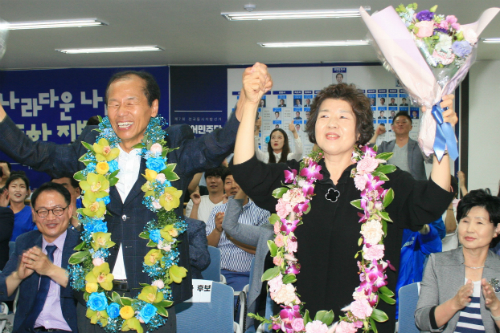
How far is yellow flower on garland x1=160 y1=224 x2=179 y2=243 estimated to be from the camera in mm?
1745

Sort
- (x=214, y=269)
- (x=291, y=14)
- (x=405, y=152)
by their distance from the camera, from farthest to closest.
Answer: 1. (x=405, y=152)
2. (x=291, y=14)
3. (x=214, y=269)

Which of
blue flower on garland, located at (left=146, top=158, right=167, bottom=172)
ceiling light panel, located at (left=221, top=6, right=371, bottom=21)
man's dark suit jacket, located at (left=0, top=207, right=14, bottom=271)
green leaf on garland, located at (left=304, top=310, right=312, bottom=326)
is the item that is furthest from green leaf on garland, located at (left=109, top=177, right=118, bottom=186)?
ceiling light panel, located at (left=221, top=6, right=371, bottom=21)

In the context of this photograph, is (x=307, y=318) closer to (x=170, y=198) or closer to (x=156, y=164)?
(x=170, y=198)

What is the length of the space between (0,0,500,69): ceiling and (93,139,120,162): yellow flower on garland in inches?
133

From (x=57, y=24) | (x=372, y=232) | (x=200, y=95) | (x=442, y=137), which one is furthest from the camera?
(x=200, y=95)

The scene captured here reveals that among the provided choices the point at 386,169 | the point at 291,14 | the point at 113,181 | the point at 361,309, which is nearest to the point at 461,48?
the point at 386,169

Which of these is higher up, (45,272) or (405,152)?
(405,152)

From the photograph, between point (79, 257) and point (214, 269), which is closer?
point (79, 257)

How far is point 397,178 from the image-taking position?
176 centimetres

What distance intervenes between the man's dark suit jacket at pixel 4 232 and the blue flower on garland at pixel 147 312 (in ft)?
8.40

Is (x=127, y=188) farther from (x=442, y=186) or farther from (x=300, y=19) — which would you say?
(x=300, y=19)

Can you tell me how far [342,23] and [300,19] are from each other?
0.55 m

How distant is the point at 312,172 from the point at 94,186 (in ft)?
2.79

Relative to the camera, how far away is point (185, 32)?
6078 millimetres
